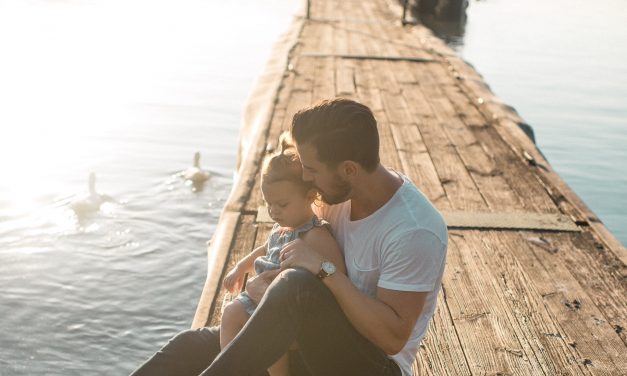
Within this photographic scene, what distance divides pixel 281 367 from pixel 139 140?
38.3ft

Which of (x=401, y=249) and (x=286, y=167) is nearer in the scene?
(x=401, y=249)

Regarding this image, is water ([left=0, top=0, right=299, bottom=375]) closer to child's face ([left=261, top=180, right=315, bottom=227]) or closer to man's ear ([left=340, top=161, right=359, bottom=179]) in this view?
child's face ([left=261, top=180, right=315, bottom=227])

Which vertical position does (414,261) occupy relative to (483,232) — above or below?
above

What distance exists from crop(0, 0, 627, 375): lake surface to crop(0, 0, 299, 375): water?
3 cm

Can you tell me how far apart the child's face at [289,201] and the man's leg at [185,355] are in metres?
0.63

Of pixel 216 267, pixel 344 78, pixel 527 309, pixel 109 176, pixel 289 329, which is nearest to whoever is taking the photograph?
pixel 289 329

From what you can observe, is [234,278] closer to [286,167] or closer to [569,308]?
[286,167]

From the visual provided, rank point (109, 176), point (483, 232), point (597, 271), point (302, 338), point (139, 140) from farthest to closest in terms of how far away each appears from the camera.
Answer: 1. point (139, 140)
2. point (109, 176)
3. point (483, 232)
4. point (597, 271)
5. point (302, 338)

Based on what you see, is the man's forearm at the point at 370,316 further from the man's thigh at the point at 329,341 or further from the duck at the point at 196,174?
the duck at the point at 196,174

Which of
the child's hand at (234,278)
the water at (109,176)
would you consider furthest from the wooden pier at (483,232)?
the water at (109,176)

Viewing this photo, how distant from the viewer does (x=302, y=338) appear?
334cm

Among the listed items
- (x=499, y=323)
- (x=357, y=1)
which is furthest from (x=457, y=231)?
(x=357, y=1)

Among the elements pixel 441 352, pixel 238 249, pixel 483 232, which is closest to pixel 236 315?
pixel 441 352

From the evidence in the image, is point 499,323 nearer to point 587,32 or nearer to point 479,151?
point 479,151
